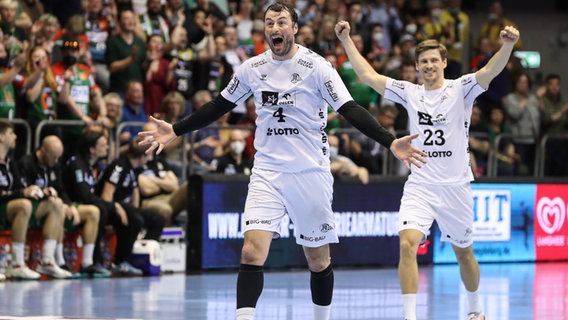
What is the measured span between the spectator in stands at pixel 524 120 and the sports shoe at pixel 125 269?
8.44 meters

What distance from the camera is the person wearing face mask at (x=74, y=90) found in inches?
663

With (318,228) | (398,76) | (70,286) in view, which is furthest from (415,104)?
(398,76)

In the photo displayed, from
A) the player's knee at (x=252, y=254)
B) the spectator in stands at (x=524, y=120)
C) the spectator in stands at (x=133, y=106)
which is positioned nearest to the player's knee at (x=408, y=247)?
the player's knee at (x=252, y=254)

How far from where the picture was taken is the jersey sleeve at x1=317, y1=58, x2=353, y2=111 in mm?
9633

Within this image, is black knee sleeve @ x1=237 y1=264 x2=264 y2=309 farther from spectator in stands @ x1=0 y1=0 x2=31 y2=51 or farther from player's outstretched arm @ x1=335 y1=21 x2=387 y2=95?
spectator in stands @ x1=0 y1=0 x2=31 y2=51

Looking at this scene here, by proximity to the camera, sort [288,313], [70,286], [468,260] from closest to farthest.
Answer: [468,260], [288,313], [70,286]

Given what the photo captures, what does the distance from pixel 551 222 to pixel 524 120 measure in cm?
215

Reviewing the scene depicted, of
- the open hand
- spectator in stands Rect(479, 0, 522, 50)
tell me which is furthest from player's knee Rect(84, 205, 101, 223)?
spectator in stands Rect(479, 0, 522, 50)

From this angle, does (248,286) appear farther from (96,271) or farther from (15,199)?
(96,271)

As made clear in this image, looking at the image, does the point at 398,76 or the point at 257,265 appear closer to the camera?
the point at 257,265

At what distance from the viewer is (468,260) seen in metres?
11.5

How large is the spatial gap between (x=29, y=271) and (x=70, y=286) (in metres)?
1.01

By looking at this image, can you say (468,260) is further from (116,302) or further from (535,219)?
(535,219)

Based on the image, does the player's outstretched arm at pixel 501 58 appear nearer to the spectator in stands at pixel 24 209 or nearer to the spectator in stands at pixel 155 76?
the spectator in stands at pixel 24 209
